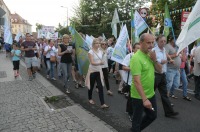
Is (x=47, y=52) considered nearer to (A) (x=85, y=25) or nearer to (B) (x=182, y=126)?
(B) (x=182, y=126)

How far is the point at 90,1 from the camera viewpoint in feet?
162

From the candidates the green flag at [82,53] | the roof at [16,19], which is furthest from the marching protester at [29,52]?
the roof at [16,19]

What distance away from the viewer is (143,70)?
3389mm

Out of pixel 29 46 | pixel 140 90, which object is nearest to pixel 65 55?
pixel 29 46

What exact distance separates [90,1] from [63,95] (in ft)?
145

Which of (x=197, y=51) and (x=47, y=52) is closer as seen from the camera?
(x=197, y=51)

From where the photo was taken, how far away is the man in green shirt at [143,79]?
3.29 metres

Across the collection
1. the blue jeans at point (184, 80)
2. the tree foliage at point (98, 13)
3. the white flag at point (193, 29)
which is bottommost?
the blue jeans at point (184, 80)

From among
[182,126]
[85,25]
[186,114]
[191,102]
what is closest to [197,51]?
[191,102]

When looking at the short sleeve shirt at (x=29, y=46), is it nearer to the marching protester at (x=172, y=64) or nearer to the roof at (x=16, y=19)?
the marching protester at (x=172, y=64)

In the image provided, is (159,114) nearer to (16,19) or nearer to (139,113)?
(139,113)

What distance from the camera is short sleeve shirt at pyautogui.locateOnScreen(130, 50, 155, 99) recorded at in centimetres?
332

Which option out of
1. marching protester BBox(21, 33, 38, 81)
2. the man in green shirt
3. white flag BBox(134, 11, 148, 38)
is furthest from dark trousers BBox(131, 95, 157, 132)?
marching protester BBox(21, 33, 38, 81)

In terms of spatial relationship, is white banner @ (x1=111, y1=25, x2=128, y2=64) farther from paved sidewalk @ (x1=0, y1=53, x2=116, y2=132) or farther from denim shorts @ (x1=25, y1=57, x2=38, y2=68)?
denim shorts @ (x1=25, y1=57, x2=38, y2=68)
